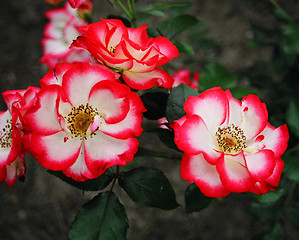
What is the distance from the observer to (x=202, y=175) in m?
0.52

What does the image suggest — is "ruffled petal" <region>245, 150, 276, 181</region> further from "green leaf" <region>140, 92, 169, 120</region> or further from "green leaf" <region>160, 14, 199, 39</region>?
"green leaf" <region>160, 14, 199, 39</region>

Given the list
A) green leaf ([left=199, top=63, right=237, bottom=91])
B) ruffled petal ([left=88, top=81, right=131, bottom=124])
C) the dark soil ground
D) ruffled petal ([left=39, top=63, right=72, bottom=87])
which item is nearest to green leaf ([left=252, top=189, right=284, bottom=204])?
green leaf ([left=199, top=63, right=237, bottom=91])

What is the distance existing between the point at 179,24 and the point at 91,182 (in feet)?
1.68

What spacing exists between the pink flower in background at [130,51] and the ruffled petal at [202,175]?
5.7 inches

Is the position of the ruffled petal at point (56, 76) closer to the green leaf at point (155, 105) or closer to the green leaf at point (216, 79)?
the green leaf at point (155, 105)

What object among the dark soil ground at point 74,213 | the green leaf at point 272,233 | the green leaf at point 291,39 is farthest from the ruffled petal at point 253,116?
the dark soil ground at point 74,213

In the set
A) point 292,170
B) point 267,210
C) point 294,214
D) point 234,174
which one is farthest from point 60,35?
point 294,214

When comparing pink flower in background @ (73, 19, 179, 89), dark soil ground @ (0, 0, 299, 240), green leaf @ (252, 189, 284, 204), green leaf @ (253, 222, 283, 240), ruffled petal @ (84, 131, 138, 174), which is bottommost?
dark soil ground @ (0, 0, 299, 240)

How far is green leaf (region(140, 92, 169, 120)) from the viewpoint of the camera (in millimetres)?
689

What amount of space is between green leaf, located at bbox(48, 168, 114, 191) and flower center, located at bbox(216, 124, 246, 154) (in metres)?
0.26

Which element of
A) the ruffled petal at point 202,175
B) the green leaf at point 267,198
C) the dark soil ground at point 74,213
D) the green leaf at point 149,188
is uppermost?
the ruffled petal at point 202,175

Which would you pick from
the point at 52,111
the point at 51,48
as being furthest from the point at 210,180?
the point at 51,48

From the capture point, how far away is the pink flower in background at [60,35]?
2.73 ft

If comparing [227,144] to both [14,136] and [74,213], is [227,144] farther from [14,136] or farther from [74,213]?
[74,213]
